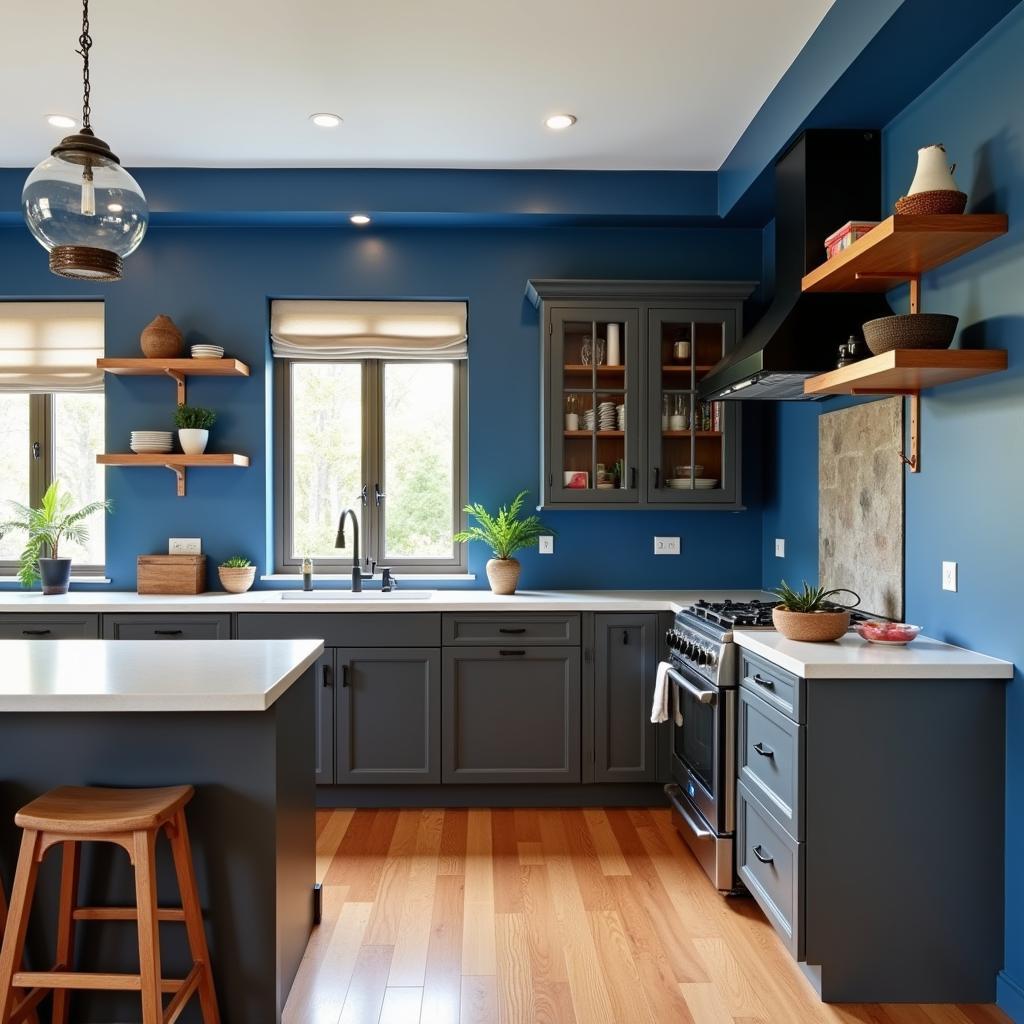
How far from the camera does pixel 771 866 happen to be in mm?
2484

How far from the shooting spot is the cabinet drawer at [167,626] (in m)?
3.60

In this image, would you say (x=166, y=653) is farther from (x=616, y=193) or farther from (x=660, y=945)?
(x=616, y=193)

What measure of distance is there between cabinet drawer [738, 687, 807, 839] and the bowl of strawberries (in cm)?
38

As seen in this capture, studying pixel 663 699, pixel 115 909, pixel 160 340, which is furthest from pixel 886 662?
pixel 160 340

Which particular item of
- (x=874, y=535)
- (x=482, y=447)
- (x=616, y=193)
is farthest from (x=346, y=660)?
(x=616, y=193)

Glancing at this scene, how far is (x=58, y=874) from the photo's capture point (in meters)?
2.01

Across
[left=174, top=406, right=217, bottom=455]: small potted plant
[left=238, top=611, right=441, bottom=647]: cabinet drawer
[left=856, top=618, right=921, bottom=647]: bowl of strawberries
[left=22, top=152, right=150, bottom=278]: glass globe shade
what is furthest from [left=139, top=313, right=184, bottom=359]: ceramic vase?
[left=856, top=618, right=921, bottom=647]: bowl of strawberries

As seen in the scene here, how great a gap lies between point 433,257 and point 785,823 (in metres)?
3.09

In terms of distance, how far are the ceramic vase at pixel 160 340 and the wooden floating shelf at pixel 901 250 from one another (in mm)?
2908

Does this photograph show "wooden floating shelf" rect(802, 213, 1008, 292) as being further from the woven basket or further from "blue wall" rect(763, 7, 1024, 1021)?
the woven basket

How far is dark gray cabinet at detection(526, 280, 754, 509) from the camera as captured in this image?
12.6 feet

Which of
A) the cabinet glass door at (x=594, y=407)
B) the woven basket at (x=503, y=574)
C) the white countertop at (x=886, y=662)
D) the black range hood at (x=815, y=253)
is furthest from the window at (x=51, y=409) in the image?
the white countertop at (x=886, y=662)

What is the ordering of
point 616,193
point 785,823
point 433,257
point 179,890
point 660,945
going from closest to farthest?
point 179,890 < point 785,823 < point 660,945 < point 616,193 < point 433,257

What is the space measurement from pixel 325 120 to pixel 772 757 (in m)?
2.95
